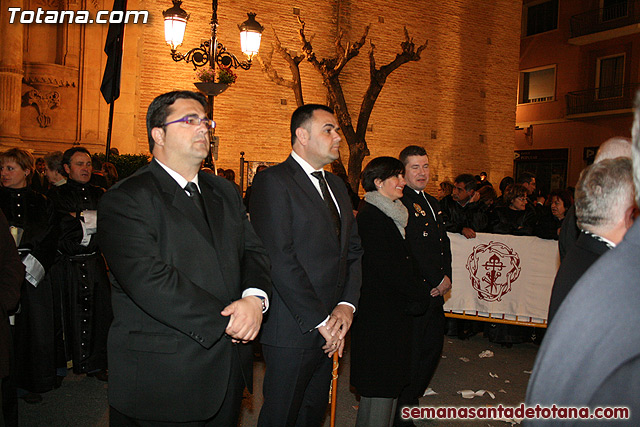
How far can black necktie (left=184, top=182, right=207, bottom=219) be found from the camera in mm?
2621

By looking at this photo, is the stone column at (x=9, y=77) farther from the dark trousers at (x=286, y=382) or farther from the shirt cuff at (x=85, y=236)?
the dark trousers at (x=286, y=382)

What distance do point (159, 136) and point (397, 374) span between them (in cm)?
235

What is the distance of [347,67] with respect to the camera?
18031 millimetres

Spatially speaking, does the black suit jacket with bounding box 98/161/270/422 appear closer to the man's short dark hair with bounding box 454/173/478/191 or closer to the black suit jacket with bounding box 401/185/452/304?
the black suit jacket with bounding box 401/185/452/304

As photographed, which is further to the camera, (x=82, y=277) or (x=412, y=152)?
(x=82, y=277)

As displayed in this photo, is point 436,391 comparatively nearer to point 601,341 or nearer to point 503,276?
point 503,276

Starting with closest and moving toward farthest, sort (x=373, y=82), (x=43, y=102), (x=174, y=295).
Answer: (x=174, y=295) → (x=43, y=102) → (x=373, y=82)

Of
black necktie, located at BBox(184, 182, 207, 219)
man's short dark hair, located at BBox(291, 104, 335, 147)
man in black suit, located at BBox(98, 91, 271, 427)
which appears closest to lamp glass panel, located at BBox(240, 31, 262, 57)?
man's short dark hair, located at BBox(291, 104, 335, 147)

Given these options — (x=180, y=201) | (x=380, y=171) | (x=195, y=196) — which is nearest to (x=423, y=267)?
(x=380, y=171)

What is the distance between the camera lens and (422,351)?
4723 millimetres

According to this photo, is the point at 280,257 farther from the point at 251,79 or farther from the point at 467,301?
the point at 251,79

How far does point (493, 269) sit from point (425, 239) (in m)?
3.24

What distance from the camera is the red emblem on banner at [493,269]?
747 centimetres

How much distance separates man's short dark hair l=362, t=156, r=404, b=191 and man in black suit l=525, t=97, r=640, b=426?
314cm
